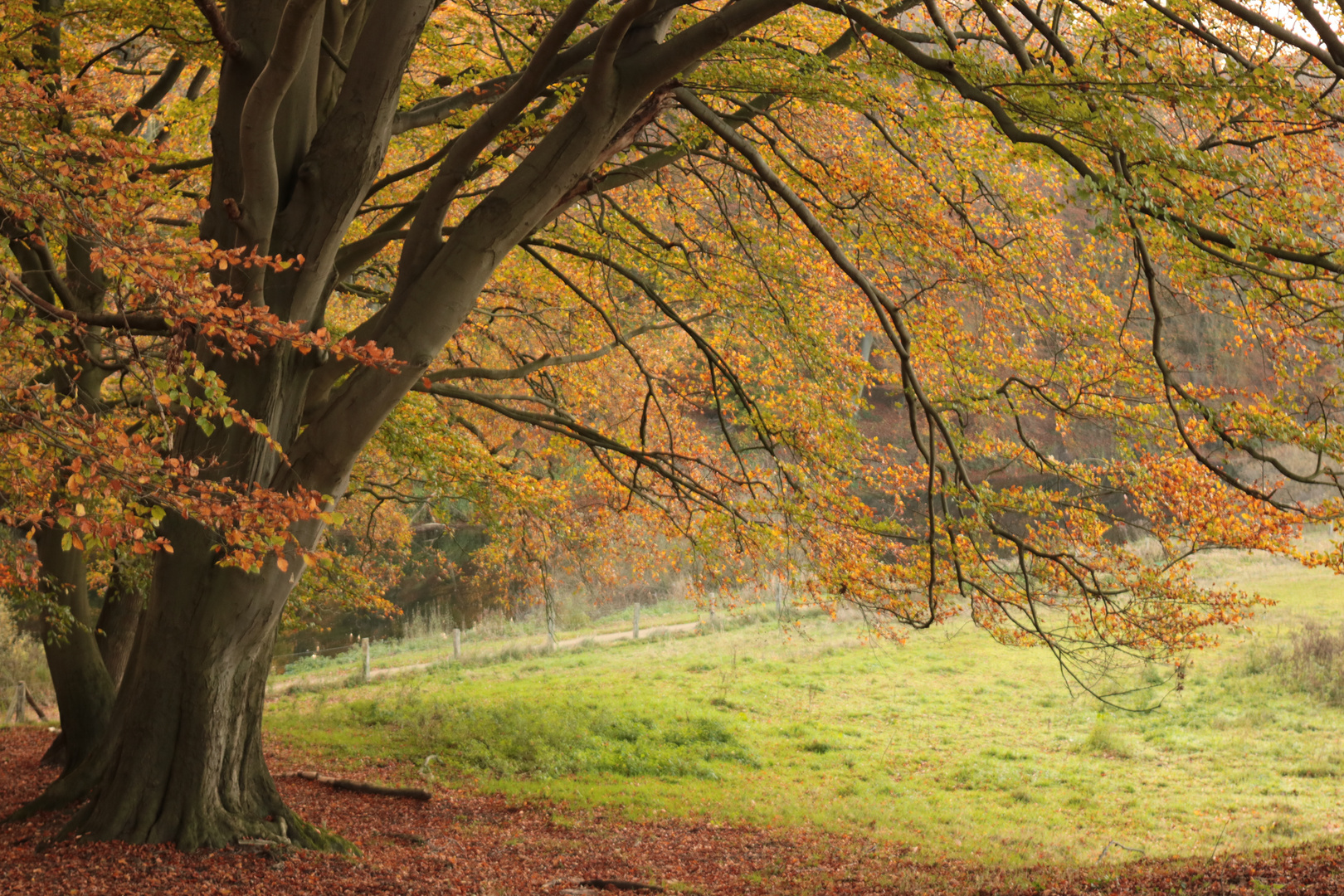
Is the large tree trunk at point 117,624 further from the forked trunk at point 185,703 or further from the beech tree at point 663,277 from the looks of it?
the forked trunk at point 185,703

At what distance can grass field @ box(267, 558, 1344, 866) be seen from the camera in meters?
9.18

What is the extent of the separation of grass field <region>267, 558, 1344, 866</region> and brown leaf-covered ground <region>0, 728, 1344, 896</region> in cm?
74

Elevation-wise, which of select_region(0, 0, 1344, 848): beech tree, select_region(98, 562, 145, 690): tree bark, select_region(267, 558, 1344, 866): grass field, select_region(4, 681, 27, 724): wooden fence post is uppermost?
select_region(0, 0, 1344, 848): beech tree

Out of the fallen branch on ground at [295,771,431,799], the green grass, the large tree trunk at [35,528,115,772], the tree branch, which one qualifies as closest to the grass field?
the fallen branch on ground at [295,771,431,799]

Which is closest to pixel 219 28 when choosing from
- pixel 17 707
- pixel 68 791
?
pixel 68 791

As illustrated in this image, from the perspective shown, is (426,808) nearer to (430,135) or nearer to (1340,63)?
(430,135)

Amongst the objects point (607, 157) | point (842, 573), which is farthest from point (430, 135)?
point (842, 573)

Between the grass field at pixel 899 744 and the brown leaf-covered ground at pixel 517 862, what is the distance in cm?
74

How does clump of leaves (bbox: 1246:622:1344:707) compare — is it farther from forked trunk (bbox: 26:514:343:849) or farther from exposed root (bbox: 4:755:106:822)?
exposed root (bbox: 4:755:106:822)

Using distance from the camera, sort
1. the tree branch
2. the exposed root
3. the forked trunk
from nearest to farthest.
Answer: the tree branch < the forked trunk < the exposed root

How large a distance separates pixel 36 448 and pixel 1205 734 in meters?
13.0

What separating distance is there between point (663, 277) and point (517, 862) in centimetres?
591

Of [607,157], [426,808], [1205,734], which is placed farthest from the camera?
[1205,734]

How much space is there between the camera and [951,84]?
16.2 ft
